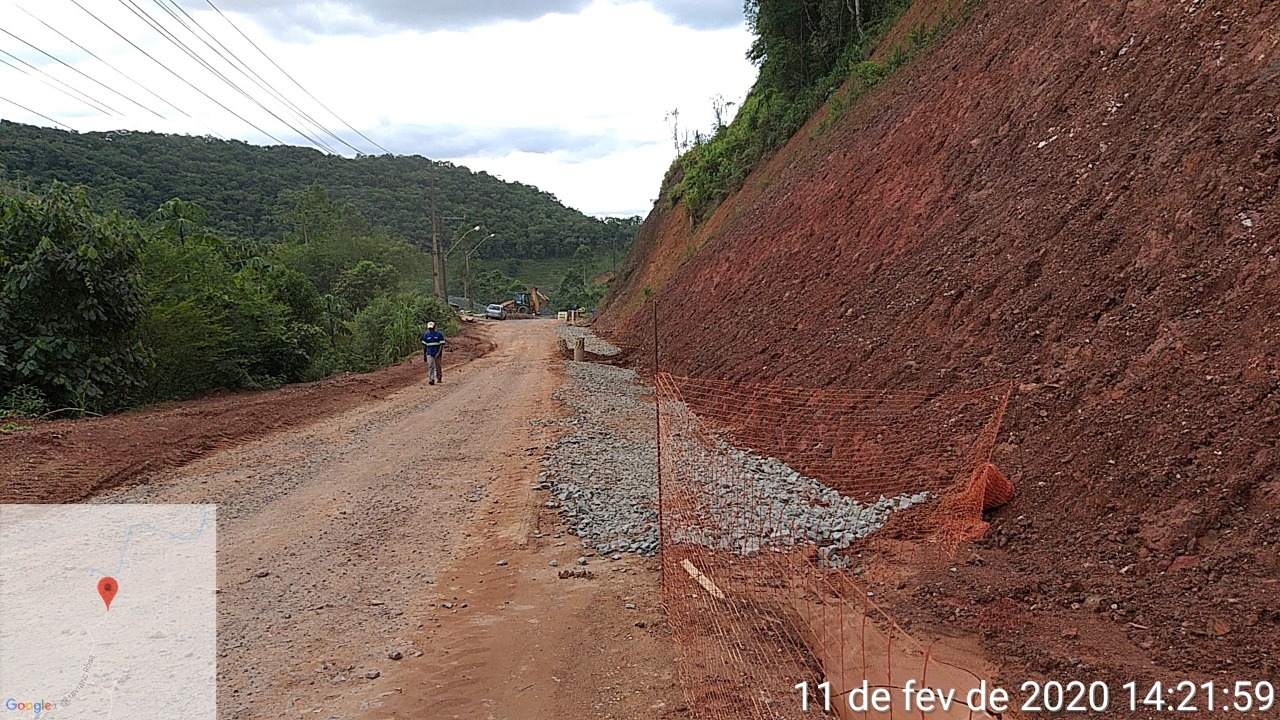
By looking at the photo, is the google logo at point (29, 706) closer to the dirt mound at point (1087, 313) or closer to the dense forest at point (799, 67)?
the dirt mound at point (1087, 313)

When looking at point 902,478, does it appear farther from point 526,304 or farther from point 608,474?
point 526,304

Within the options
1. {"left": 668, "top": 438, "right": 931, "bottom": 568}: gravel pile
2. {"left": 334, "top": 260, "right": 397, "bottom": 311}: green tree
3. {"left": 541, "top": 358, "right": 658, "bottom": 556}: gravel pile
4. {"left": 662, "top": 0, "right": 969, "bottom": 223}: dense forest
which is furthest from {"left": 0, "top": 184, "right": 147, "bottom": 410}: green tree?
{"left": 334, "top": 260, "right": 397, "bottom": 311}: green tree

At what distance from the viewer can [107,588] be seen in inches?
200

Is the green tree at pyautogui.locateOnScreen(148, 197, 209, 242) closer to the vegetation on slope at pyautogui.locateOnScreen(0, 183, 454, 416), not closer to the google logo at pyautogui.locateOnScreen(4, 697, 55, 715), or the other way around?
the vegetation on slope at pyautogui.locateOnScreen(0, 183, 454, 416)

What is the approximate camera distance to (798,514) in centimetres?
622

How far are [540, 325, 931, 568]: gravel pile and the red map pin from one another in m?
3.19

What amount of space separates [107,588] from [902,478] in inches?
240

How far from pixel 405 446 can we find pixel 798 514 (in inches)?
203

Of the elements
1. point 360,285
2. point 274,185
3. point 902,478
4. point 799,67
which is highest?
point 274,185

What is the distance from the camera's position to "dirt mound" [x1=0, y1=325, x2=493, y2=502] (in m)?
6.86

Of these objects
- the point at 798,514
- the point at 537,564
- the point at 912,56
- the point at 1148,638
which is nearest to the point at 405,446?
the point at 537,564

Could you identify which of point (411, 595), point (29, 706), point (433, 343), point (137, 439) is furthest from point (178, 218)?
point (29, 706)

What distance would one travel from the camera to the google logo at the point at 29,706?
328 centimetres

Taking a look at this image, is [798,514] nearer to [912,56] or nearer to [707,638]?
[707,638]
